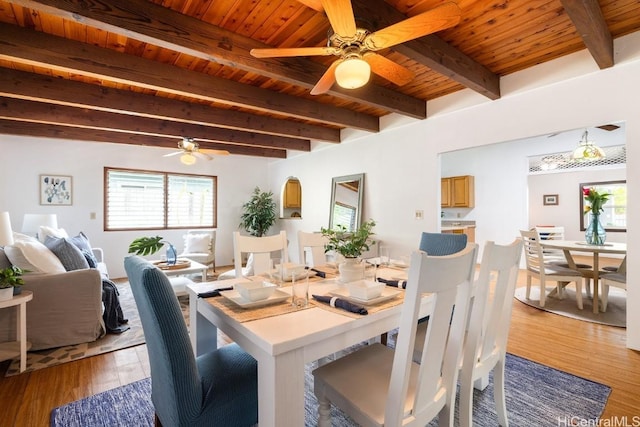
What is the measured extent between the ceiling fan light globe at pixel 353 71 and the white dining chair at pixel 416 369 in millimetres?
1107

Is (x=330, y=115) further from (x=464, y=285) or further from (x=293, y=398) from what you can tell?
(x=293, y=398)

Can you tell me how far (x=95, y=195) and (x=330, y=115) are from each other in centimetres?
426

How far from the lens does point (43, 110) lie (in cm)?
361

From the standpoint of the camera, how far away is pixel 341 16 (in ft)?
4.83

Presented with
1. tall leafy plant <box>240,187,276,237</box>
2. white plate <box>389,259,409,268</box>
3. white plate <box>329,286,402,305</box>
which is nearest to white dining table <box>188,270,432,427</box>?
white plate <box>329,286,402,305</box>

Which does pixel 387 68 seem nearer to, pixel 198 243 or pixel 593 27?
pixel 593 27

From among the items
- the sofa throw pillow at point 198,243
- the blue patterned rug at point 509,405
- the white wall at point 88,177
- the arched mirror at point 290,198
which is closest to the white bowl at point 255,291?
the blue patterned rug at point 509,405

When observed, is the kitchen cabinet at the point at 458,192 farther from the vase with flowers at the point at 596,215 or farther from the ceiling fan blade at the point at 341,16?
the ceiling fan blade at the point at 341,16

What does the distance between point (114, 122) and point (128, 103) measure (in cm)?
83

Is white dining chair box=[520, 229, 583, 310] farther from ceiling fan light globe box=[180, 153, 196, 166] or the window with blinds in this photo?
the window with blinds

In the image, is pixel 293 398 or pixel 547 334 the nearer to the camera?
pixel 293 398

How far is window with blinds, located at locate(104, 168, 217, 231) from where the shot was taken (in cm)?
550

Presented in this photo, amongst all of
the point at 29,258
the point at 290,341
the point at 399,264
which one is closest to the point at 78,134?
the point at 29,258

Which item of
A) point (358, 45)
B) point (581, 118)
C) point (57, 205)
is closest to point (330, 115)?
point (358, 45)
